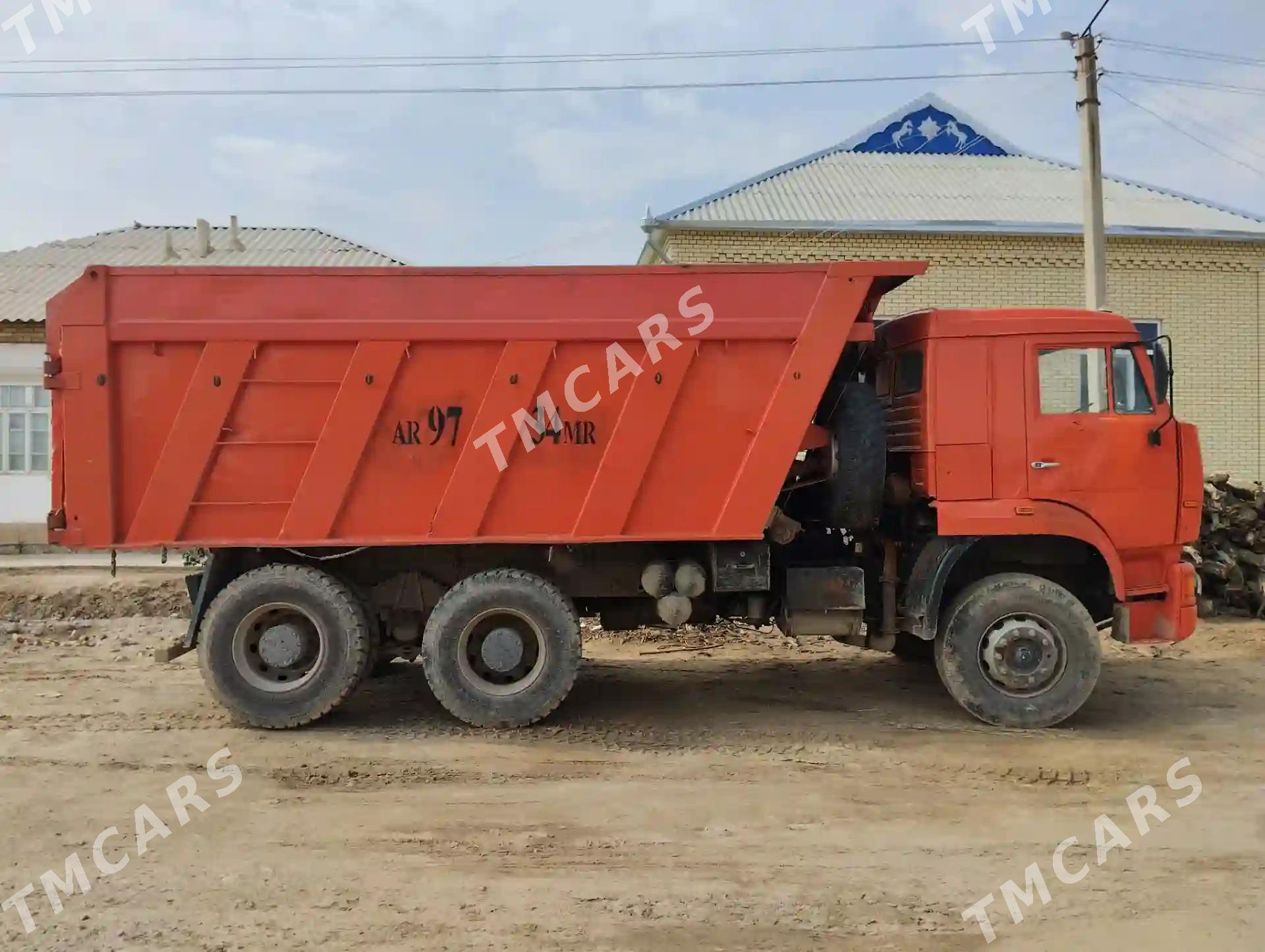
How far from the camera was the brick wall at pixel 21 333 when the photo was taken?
14.3 meters

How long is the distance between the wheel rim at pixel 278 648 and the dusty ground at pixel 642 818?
388 mm

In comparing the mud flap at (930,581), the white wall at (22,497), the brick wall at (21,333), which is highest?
the brick wall at (21,333)

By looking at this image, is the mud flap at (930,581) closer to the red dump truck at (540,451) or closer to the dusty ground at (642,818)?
the red dump truck at (540,451)

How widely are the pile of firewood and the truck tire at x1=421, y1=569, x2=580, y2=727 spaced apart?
8.06m

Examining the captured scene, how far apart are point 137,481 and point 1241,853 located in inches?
268

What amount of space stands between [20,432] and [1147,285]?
18.3 m

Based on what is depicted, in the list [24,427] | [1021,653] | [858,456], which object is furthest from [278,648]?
[24,427]

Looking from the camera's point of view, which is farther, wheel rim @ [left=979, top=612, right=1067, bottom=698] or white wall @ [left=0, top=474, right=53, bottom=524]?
white wall @ [left=0, top=474, right=53, bottom=524]

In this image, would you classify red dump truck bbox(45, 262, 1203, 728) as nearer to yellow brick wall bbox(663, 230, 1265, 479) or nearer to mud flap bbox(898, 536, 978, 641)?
mud flap bbox(898, 536, 978, 641)

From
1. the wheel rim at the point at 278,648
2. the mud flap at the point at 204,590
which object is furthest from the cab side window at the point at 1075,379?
the mud flap at the point at 204,590

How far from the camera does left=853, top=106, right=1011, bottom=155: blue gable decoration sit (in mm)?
16625

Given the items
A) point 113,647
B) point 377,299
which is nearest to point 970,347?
point 377,299

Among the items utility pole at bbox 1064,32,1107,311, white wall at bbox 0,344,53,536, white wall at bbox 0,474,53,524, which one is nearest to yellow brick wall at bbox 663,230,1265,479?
utility pole at bbox 1064,32,1107,311

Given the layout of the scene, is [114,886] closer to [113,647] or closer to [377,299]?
[377,299]
